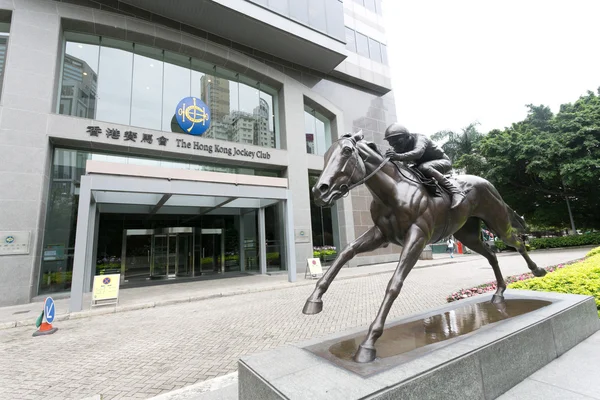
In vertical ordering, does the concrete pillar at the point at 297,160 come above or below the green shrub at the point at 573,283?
above

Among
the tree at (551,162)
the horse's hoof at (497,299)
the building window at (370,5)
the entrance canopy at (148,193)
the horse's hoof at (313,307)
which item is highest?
the building window at (370,5)

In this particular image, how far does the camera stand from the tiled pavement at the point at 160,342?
4273 mm

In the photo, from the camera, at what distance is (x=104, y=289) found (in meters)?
9.89

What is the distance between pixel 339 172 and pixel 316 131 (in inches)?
798

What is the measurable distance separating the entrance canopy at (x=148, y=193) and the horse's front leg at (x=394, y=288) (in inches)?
404

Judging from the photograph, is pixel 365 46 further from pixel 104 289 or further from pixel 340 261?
pixel 340 261

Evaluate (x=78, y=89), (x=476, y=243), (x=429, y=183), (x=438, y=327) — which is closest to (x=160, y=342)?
(x=438, y=327)

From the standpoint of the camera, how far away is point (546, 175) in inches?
883

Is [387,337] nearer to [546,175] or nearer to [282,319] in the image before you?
[282,319]

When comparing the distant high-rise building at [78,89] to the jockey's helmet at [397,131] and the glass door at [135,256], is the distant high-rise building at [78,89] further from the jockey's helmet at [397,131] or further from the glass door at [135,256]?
the jockey's helmet at [397,131]

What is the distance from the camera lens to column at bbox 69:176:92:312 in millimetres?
9344

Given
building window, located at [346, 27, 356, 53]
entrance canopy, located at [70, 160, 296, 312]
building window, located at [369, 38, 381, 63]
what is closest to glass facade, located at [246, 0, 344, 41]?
building window, located at [346, 27, 356, 53]

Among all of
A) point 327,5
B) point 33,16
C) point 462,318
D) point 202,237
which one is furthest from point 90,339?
point 327,5

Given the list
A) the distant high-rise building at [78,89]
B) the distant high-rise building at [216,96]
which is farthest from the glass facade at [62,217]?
the distant high-rise building at [216,96]
